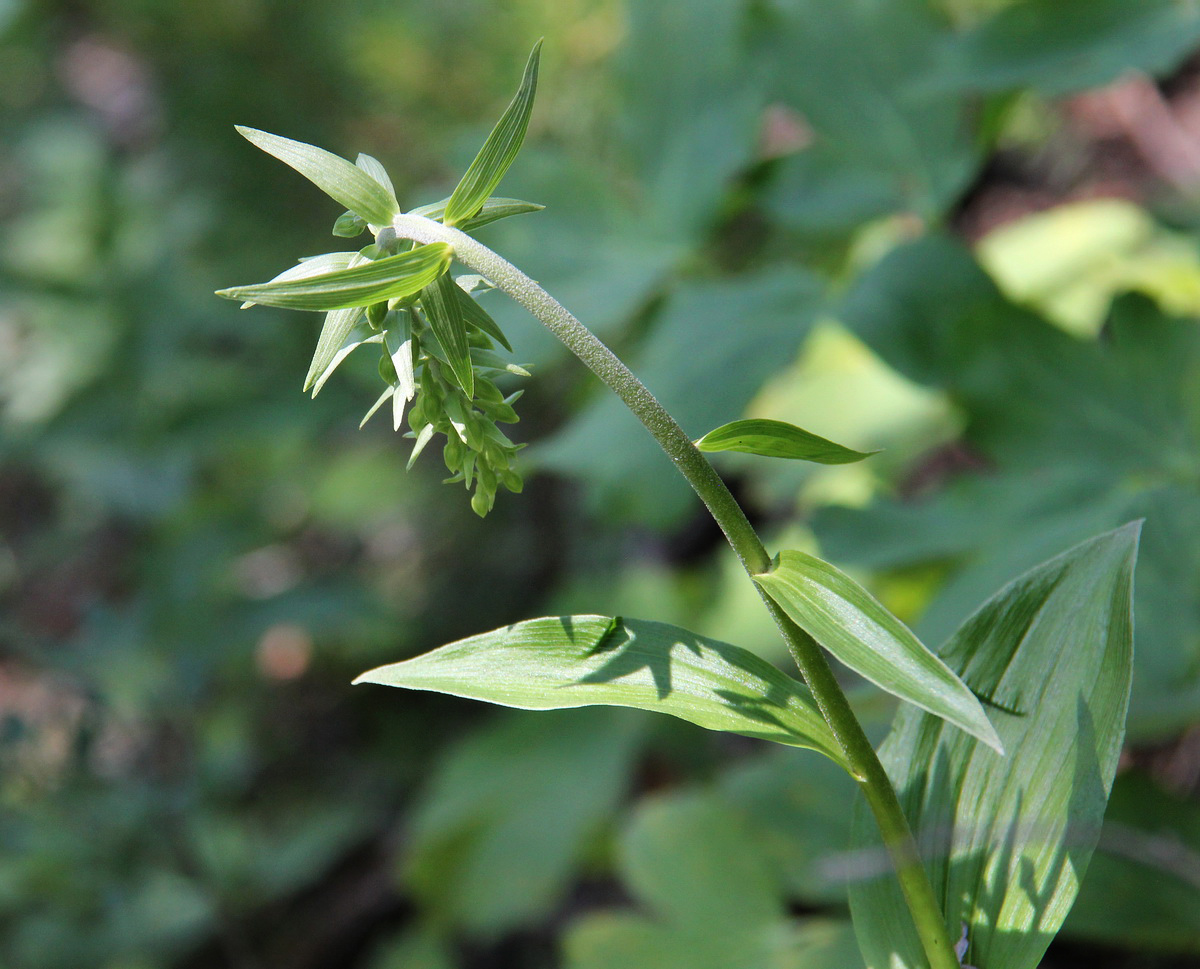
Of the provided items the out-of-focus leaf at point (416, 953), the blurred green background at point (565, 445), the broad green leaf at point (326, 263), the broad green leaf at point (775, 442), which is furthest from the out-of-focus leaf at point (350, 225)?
the out-of-focus leaf at point (416, 953)

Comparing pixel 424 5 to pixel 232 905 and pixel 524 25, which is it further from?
pixel 232 905

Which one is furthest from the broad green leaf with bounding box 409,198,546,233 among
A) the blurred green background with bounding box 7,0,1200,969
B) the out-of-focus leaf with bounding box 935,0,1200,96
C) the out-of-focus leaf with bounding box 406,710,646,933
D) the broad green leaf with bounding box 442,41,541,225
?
the out-of-focus leaf with bounding box 406,710,646,933

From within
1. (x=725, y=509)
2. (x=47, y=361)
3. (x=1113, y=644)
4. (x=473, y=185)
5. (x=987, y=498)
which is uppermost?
(x=47, y=361)

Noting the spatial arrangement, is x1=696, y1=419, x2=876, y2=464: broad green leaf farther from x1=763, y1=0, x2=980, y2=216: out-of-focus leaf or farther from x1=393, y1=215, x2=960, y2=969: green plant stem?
x1=763, y1=0, x2=980, y2=216: out-of-focus leaf

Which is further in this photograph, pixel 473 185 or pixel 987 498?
pixel 987 498

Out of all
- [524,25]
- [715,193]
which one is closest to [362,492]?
[524,25]

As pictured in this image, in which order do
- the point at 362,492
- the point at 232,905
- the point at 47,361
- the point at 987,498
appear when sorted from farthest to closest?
the point at 362,492 < the point at 47,361 < the point at 232,905 < the point at 987,498
